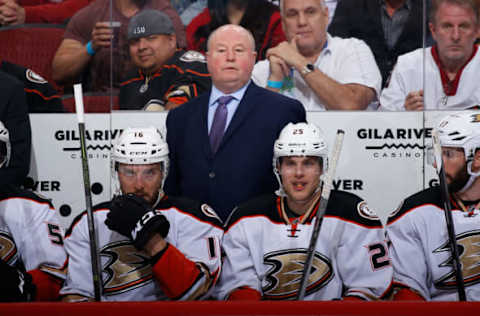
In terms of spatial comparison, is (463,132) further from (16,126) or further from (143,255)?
(16,126)

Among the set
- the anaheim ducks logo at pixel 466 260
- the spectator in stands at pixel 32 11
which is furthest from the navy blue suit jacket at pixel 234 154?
the spectator in stands at pixel 32 11

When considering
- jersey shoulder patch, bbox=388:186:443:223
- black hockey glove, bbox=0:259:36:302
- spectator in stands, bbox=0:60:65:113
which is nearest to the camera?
black hockey glove, bbox=0:259:36:302

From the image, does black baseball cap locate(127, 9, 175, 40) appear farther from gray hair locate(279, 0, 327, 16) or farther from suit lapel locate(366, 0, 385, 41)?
suit lapel locate(366, 0, 385, 41)

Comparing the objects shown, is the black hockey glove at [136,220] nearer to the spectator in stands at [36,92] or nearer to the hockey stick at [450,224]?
the spectator in stands at [36,92]

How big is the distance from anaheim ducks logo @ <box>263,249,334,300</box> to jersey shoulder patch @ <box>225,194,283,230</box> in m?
0.16

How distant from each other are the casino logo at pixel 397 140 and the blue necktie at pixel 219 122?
68 cm

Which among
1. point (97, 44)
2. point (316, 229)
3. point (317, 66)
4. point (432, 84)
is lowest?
point (316, 229)

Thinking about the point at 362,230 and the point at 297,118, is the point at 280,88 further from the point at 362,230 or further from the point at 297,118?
the point at 362,230

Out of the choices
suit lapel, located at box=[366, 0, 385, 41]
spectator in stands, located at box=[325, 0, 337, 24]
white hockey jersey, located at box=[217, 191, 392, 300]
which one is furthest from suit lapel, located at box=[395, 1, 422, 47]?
white hockey jersey, located at box=[217, 191, 392, 300]

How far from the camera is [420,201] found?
2.93 metres

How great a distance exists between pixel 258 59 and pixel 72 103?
3.26 ft

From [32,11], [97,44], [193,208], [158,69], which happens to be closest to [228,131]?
[193,208]

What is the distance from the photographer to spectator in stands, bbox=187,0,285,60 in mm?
3393

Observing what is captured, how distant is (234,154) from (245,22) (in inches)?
28.7
